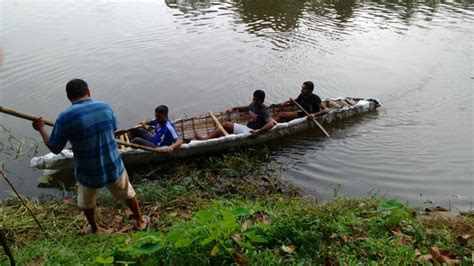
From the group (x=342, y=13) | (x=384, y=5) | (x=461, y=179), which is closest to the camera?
(x=461, y=179)

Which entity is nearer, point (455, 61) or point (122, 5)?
point (455, 61)

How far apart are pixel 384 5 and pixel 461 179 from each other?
15.8 meters

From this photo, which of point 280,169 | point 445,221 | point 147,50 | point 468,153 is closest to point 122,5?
point 147,50

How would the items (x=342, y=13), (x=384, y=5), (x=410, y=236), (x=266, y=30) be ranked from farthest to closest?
1. (x=384, y=5)
2. (x=342, y=13)
3. (x=266, y=30)
4. (x=410, y=236)

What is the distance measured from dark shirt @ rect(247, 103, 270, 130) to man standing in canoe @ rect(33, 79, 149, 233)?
396 cm

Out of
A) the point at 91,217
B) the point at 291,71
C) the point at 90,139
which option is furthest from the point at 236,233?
the point at 291,71

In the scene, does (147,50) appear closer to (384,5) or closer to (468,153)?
(468,153)

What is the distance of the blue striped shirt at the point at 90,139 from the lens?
4285mm

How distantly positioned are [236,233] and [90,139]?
1795 millimetres

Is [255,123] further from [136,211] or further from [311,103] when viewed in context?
[136,211]

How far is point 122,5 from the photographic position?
816 inches

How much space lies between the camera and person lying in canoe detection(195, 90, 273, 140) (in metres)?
8.23

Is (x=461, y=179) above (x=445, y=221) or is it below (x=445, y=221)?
below

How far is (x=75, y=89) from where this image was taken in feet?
14.2
